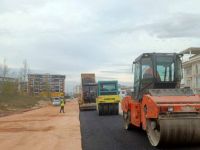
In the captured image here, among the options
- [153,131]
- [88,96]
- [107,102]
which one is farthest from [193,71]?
[153,131]

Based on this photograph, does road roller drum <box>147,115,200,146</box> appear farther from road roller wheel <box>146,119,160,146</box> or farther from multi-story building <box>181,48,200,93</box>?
multi-story building <box>181,48,200,93</box>

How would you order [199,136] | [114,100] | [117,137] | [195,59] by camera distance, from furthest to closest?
[195,59] < [114,100] < [117,137] < [199,136]

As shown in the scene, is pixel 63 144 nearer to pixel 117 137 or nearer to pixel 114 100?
pixel 117 137

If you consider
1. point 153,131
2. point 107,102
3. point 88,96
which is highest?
point 88,96

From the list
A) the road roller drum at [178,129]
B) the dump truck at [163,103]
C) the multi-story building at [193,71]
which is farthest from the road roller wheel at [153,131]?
the multi-story building at [193,71]

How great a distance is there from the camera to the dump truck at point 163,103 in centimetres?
1223

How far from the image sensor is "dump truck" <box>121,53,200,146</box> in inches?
481

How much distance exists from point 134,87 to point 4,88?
6609 centimetres

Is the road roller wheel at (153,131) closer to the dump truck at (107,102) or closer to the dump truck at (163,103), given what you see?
the dump truck at (163,103)

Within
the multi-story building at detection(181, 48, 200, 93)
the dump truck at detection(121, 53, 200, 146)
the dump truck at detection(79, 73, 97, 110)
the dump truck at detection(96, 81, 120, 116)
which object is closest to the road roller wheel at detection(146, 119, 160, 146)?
the dump truck at detection(121, 53, 200, 146)

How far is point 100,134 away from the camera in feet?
57.1

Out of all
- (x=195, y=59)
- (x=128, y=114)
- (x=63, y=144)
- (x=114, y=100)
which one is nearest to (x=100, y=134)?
(x=128, y=114)

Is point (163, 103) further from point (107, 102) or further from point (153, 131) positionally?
point (107, 102)

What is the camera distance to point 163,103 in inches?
494
